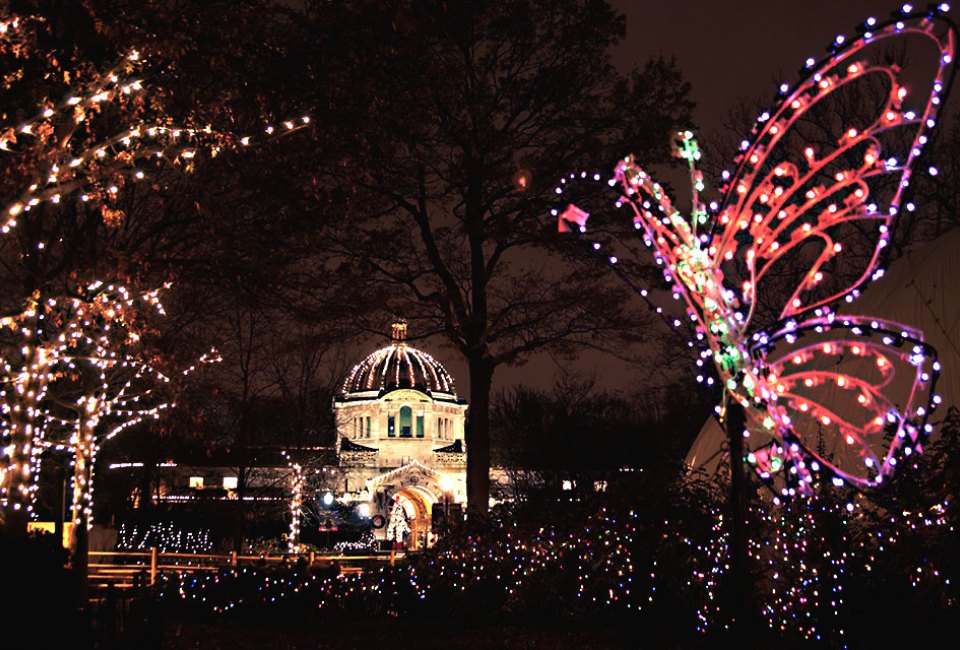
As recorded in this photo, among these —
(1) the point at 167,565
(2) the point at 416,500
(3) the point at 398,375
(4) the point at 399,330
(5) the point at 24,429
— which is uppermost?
(3) the point at 398,375

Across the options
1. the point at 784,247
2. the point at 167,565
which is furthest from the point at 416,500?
the point at 784,247

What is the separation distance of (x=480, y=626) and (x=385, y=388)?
293 feet

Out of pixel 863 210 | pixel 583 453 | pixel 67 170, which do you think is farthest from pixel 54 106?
pixel 583 453

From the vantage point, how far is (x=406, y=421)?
10600 cm

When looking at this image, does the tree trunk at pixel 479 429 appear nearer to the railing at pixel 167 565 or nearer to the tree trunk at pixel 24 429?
the railing at pixel 167 565

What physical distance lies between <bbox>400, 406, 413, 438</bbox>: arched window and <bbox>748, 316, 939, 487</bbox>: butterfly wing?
8813 cm

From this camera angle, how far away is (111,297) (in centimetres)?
1781

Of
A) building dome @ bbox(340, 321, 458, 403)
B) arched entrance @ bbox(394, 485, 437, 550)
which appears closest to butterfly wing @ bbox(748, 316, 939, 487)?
arched entrance @ bbox(394, 485, 437, 550)

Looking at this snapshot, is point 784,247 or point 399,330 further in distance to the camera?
point 399,330

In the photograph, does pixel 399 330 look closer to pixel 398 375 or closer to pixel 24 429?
pixel 24 429

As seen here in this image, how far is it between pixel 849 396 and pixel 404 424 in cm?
9286

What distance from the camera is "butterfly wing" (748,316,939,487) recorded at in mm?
9539

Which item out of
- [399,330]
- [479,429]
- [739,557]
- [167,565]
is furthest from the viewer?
[167,565]

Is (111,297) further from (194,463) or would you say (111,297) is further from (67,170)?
(194,463)
